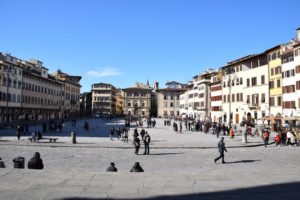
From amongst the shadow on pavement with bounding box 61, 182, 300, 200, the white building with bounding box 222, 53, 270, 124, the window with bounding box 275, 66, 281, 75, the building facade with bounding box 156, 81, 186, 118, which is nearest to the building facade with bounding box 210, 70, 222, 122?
the white building with bounding box 222, 53, 270, 124

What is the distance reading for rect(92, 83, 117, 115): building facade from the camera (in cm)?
16639

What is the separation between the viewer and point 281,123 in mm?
54156

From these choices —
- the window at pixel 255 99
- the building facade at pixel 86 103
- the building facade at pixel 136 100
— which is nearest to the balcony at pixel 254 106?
the window at pixel 255 99

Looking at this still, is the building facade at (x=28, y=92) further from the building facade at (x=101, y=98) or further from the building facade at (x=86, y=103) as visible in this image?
the building facade at (x=86, y=103)

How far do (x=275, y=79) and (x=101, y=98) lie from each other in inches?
4648

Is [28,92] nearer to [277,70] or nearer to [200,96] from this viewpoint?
[200,96]

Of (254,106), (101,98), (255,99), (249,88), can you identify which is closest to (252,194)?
(254,106)

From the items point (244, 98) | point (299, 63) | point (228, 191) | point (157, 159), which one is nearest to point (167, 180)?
point (228, 191)

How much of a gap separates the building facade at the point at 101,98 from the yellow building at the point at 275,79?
4494 inches

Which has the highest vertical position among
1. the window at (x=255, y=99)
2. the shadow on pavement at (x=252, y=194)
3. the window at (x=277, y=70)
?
the window at (x=277, y=70)

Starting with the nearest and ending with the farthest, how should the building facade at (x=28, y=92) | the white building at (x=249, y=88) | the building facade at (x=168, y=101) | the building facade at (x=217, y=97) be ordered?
the white building at (x=249, y=88) → the building facade at (x=28, y=92) → the building facade at (x=217, y=97) → the building facade at (x=168, y=101)

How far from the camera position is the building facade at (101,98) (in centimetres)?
16639

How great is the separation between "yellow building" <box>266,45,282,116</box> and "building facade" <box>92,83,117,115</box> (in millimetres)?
114154

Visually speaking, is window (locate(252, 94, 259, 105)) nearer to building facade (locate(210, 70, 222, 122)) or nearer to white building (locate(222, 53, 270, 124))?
white building (locate(222, 53, 270, 124))
